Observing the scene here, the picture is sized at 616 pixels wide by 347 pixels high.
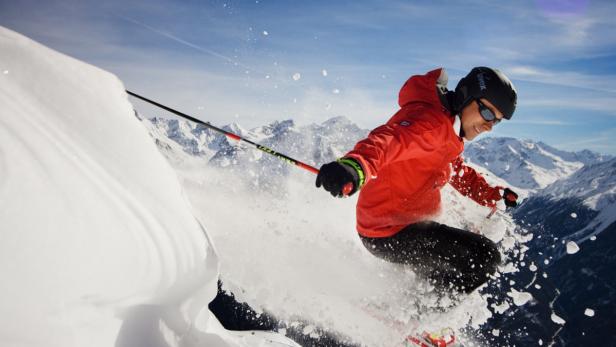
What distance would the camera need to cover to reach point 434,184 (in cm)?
397

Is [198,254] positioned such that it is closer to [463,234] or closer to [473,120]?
[463,234]

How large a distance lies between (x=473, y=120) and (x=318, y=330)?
5540 mm

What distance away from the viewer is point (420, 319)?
4.57 metres

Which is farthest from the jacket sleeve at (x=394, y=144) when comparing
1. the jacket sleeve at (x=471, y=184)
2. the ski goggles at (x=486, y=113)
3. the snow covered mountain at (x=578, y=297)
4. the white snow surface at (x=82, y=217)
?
the snow covered mountain at (x=578, y=297)

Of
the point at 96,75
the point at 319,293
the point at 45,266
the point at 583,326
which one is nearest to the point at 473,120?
the point at 96,75

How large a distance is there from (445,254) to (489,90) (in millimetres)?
1696

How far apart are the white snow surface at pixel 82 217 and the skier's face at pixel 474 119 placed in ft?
9.31

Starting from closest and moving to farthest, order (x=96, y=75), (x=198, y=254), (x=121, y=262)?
(x=121, y=262) < (x=96, y=75) < (x=198, y=254)

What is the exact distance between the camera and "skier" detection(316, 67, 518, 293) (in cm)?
368

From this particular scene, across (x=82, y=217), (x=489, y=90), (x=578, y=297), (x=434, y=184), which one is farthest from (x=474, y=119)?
(x=578, y=297)

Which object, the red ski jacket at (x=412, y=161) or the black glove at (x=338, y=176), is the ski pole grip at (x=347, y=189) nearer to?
the black glove at (x=338, y=176)

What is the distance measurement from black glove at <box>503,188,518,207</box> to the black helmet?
1.30m

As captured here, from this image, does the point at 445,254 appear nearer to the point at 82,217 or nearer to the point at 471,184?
the point at 471,184

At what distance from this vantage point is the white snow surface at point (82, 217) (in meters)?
1.66
